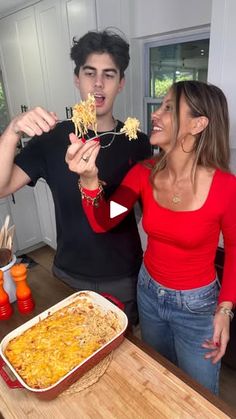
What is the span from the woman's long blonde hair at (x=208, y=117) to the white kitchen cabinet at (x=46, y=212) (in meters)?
2.14

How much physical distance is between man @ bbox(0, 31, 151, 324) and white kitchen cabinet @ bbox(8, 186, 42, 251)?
200 cm

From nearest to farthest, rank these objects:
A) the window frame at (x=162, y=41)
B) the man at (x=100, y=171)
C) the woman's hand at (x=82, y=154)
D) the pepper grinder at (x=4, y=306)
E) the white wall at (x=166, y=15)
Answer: the woman's hand at (x=82, y=154), the pepper grinder at (x=4, y=306), the man at (x=100, y=171), the white wall at (x=166, y=15), the window frame at (x=162, y=41)

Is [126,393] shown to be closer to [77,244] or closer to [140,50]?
[77,244]

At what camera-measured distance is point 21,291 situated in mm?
948

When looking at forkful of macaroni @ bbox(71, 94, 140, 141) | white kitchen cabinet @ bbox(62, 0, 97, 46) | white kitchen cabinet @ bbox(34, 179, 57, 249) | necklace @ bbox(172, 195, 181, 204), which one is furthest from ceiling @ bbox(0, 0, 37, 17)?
necklace @ bbox(172, 195, 181, 204)

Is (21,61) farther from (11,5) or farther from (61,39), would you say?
(61,39)

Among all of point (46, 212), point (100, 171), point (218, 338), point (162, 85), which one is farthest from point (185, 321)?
point (46, 212)

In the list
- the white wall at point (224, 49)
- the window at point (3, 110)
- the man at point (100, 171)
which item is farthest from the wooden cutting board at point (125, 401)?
the window at point (3, 110)

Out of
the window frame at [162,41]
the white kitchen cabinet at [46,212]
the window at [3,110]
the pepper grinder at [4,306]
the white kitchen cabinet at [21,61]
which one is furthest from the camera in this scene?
the window at [3,110]

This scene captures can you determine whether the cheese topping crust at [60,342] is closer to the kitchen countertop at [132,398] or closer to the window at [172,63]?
the kitchen countertop at [132,398]

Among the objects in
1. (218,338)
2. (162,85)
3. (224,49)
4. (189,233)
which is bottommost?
(218,338)

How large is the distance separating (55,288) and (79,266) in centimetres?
15

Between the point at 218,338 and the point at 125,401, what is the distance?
0.40m

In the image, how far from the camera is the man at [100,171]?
1.12m
